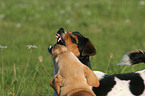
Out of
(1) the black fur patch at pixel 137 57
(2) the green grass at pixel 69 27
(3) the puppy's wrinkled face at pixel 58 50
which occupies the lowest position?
(1) the black fur patch at pixel 137 57

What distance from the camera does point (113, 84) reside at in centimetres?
325

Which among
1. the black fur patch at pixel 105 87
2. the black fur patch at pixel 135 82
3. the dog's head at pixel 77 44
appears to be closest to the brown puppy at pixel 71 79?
the black fur patch at pixel 105 87

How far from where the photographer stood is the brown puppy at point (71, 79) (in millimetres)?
2564

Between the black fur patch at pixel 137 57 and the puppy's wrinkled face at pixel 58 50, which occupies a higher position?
the puppy's wrinkled face at pixel 58 50

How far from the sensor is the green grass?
6.32 metres

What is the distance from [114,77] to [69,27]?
5986 millimetres

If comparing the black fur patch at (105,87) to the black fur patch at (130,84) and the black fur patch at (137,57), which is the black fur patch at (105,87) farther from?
the black fur patch at (137,57)

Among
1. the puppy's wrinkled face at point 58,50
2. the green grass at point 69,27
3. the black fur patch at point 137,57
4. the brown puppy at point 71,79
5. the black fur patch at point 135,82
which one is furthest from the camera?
the green grass at point 69,27

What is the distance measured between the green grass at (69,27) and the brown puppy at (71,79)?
229 centimetres

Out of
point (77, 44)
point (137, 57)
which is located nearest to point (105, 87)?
point (137, 57)

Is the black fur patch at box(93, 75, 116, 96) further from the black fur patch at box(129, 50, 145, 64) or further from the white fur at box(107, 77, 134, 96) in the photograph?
the black fur patch at box(129, 50, 145, 64)

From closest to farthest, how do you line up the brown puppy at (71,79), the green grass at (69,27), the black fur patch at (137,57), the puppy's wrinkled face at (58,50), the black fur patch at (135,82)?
1. the brown puppy at (71,79)
2. the puppy's wrinkled face at (58,50)
3. the black fur patch at (135,82)
4. the black fur patch at (137,57)
5. the green grass at (69,27)

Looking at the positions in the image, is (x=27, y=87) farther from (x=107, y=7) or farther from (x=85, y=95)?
(x=107, y=7)

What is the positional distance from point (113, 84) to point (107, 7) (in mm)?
8512
